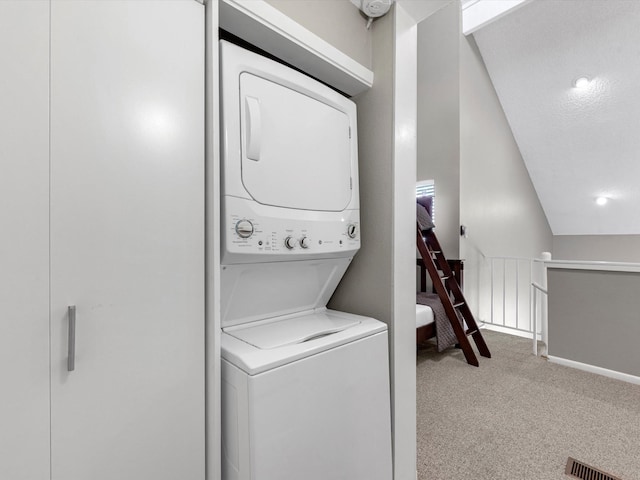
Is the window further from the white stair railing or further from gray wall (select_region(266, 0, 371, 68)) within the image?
gray wall (select_region(266, 0, 371, 68))

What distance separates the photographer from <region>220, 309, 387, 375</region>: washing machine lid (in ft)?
3.26

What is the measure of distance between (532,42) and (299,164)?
4.08 meters

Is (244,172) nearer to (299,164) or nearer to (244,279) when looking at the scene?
(299,164)

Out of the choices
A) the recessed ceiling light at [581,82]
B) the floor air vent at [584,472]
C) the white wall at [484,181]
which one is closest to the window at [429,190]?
the white wall at [484,181]

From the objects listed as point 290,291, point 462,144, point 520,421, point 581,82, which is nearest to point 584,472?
point 520,421

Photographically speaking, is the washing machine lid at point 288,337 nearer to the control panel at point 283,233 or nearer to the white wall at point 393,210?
the white wall at point 393,210

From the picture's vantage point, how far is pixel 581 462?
1712mm

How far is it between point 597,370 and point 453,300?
1257 mm

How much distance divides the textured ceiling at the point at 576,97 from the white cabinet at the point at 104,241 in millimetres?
4233

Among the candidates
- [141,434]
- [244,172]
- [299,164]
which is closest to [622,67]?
[299,164]

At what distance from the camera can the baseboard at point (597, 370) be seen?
2625mm

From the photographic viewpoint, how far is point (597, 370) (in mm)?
2781

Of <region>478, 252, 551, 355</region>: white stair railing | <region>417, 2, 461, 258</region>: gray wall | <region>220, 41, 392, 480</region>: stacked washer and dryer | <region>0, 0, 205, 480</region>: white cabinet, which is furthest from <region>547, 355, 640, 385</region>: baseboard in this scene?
<region>0, 0, 205, 480</region>: white cabinet

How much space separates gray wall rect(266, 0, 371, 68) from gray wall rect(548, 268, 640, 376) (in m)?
2.70
